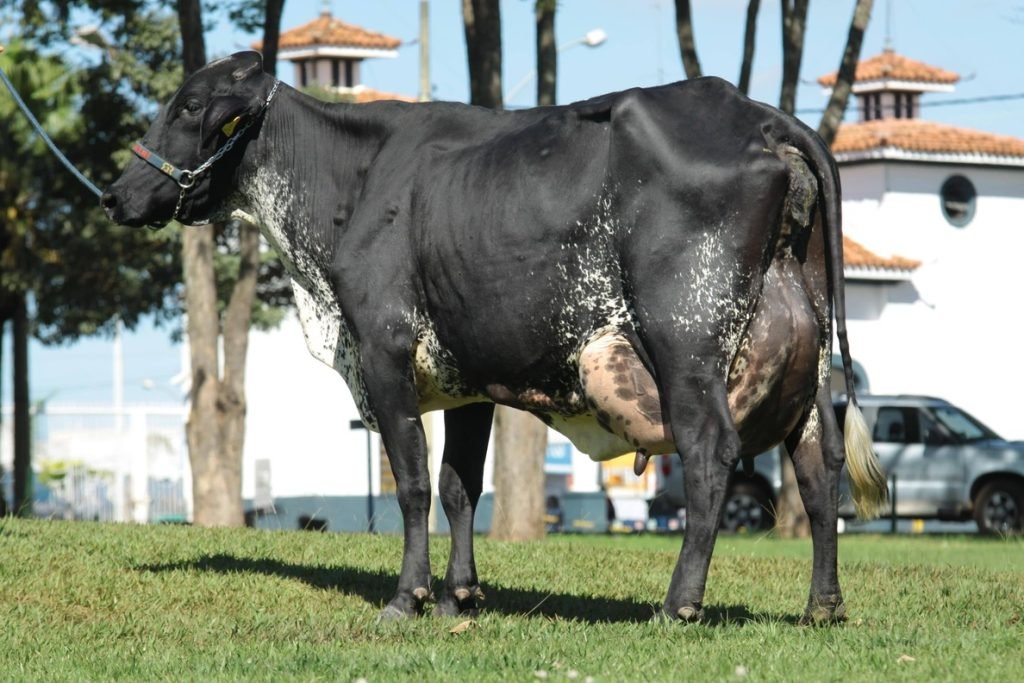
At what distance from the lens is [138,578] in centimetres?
914

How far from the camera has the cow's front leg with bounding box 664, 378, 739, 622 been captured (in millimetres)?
7031

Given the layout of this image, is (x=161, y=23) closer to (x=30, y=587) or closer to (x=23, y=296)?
(x=23, y=296)

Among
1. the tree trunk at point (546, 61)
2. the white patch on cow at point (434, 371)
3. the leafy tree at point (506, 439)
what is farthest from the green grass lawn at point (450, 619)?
the tree trunk at point (546, 61)

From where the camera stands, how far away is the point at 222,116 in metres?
8.47

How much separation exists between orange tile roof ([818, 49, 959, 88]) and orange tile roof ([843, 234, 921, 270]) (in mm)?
10208

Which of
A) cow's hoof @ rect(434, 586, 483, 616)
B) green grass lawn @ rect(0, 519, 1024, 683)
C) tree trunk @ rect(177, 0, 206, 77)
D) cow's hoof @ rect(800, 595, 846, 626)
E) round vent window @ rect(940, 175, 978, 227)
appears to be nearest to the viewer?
green grass lawn @ rect(0, 519, 1024, 683)

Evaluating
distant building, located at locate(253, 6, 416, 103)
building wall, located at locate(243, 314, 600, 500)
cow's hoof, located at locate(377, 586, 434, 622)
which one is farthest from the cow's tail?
distant building, located at locate(253, 6, 416, 103)

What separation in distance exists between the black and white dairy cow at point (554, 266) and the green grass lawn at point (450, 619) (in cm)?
57

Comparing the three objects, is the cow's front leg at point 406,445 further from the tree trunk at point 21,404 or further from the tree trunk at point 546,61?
the tree trunk at point 21,404

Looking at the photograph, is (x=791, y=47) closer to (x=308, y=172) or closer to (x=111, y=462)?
(x=308, y=172)

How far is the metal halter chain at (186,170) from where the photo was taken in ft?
28.1

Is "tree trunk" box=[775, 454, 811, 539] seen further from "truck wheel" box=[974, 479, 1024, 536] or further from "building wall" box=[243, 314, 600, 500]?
"building wall" box=[243, 314, 600, 500]

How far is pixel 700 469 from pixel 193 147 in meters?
3.21

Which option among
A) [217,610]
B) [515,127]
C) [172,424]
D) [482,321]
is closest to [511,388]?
[482,321]
